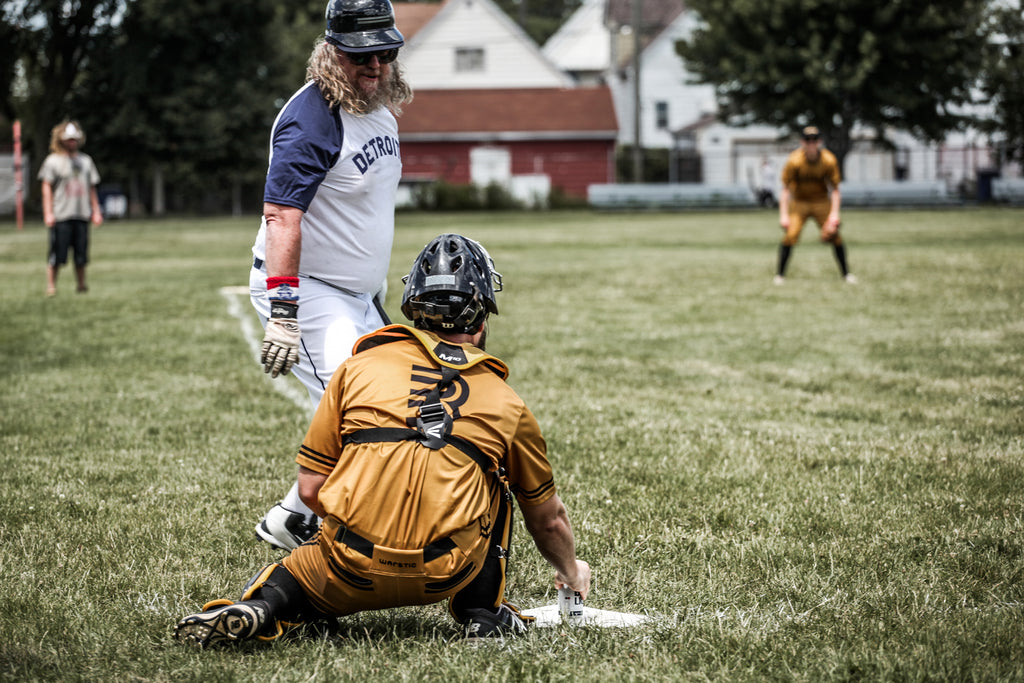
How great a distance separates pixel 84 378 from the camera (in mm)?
8930

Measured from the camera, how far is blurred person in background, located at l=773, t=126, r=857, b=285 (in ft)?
49.6

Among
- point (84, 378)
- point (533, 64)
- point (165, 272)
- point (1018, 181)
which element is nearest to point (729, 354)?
point (84, 378)

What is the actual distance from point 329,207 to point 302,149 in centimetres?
33

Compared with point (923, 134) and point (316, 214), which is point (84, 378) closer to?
point (316, 214)

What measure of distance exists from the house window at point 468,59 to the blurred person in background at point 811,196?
40.2 meters

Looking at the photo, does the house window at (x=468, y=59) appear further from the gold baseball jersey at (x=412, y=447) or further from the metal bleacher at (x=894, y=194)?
the gold baseball jersey at (x=412, y=447)

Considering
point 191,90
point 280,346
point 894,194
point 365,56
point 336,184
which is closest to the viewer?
point 280,346

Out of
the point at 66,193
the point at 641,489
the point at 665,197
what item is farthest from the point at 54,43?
the point at 641,489

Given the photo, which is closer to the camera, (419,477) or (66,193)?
(419,477)

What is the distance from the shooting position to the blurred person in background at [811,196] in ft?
49.6

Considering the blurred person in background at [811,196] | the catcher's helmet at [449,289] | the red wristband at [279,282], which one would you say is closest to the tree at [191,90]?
the blurred person in background at [811,196]

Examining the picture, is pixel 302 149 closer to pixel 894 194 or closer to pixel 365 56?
pixel 365 56

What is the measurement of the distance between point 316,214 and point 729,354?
625cm

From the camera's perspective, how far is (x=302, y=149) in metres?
4.17
